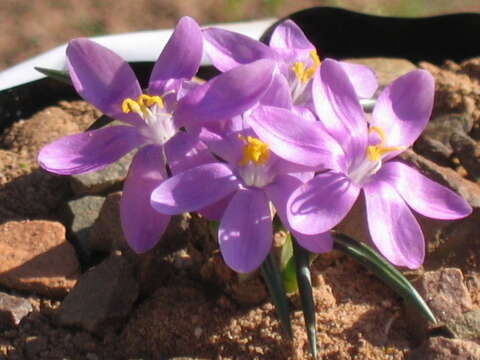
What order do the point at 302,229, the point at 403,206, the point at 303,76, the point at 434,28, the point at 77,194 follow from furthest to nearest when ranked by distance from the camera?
the point at 434,28 → the point at 77,194 → the point at 303,76 → the point at 403,206 → the point at 302,229

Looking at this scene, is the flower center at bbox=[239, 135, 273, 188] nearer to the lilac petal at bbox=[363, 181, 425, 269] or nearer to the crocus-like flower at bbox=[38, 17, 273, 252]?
the crocus-like flower at bbox=[38, 17, 273, 252]

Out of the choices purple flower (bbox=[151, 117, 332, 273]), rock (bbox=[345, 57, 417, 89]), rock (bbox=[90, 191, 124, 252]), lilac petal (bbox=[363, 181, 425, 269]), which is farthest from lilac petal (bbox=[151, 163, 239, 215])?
rock (bbox=[345, 57, 417, 89])

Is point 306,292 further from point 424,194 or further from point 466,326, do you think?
point 466,326

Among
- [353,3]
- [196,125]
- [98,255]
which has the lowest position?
[353,3]

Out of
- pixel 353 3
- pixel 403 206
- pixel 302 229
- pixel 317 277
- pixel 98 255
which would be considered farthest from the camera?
pixel 353 3

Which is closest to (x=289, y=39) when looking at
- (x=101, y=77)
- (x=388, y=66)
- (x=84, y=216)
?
(x=101, y=77)

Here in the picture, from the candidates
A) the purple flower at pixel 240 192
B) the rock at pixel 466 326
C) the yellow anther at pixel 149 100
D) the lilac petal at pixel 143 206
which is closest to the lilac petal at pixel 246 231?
the purple flower at pixel 240 192

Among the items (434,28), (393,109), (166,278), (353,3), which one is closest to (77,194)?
(166,278)

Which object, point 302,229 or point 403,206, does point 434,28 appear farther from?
point 302,229
